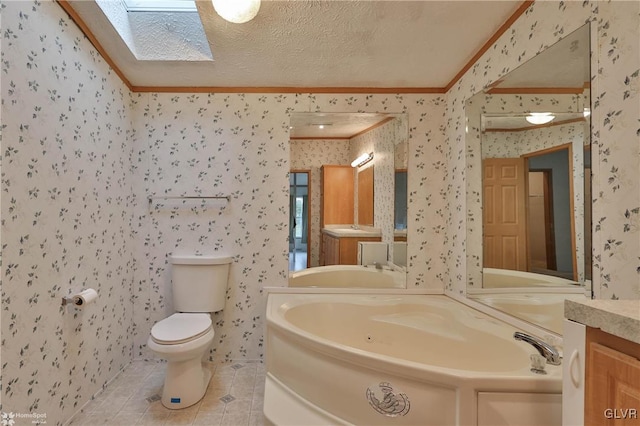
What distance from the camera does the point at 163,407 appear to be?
1820 mm

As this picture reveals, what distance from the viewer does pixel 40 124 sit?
4.64 ft

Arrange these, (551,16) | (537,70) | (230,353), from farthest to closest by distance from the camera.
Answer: (230,353) < (537,70) < (551,16)

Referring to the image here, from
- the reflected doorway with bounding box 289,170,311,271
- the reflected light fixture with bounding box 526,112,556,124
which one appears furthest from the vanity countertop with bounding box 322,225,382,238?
the reflected light fixture with bounding box 526,112,556,124

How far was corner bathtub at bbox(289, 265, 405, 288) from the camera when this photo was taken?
241 centimetres

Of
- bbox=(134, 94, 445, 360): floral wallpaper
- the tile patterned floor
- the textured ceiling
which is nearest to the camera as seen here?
the textured ceiling

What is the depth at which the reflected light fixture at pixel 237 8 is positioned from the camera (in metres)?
1.39

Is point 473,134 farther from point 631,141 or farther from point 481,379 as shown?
point 481,379

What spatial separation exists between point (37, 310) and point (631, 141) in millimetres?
2574

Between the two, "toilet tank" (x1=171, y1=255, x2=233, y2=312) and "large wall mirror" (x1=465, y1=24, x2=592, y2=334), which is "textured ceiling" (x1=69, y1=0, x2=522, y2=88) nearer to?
"large wall mirror" (x1=465, y1=24, x2=592, y2=334)

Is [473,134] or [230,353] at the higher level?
[473,134]

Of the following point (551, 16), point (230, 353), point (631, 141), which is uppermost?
point (551, 16)

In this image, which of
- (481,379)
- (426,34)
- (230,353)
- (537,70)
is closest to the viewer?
(481,379)

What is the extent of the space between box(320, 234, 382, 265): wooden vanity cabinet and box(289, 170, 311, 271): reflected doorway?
0.14 m

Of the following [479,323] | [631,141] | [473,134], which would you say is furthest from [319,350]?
[473,134]
